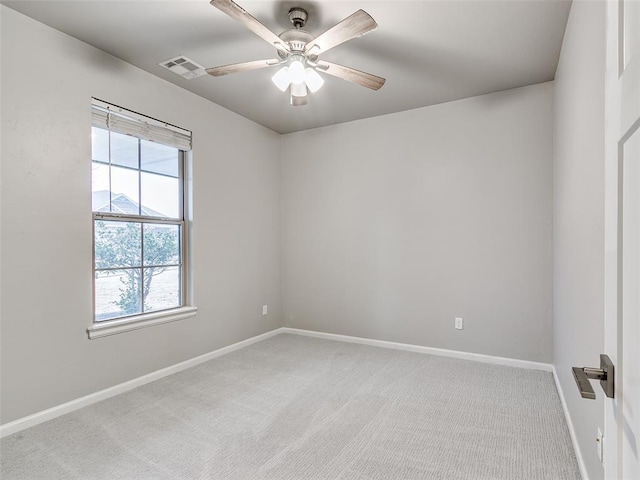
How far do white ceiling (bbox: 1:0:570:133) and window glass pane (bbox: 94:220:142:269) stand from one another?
1.31m

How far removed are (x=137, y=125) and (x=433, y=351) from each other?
3.50 metres

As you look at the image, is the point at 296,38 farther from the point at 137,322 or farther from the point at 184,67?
the point at 137,322

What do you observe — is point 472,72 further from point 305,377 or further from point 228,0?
point 305,377

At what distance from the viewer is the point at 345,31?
1.98m

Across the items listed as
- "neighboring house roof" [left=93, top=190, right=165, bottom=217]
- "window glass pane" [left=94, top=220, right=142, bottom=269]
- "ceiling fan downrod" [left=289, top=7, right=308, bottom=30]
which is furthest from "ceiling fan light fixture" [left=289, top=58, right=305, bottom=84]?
"window glass pane" [left=94, top=220, right=142, bottom=269]

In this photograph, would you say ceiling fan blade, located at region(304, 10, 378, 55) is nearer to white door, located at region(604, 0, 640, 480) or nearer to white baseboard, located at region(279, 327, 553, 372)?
white door, located at region(604, 0, 640, 480)

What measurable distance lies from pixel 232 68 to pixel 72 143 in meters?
1.25

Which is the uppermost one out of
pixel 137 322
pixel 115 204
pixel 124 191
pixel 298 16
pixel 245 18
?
pixel 298 16

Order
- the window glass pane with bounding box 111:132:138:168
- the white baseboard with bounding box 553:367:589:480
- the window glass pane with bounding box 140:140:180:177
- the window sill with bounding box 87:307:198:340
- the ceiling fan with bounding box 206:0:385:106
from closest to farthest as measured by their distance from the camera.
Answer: the white baseboard with bounding box 553:367:589:480 → the ceiling fan with bounding box 206:0:385:106 → the window sill with bounding box 87:307:198:340 → the window glass pane with bounding box 111:132:138:168 → the window glass pane with bounding box 140:140:180:177

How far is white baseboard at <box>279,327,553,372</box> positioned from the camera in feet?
10.8

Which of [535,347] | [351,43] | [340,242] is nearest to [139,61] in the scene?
[351,43]

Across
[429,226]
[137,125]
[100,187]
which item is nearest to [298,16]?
[137,125]

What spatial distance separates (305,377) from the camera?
3129 mm

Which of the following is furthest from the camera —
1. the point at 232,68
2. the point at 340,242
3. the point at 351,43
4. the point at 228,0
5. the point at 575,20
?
the point at 340,242
